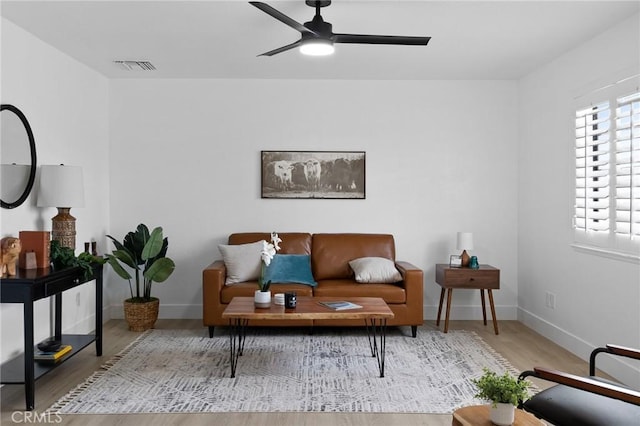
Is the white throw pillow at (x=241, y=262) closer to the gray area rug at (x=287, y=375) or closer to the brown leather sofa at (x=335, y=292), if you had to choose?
the brown leather sofa at (x=335, y=292)

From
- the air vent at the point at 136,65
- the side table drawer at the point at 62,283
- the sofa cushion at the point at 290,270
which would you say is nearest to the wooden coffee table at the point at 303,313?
the sofa cushion at the point at 290,270

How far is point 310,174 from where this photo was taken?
559 cm

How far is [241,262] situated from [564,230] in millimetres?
3111

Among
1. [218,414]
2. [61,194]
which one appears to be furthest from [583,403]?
[61,194]

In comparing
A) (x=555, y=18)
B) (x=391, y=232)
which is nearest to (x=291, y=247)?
(x=391, y=232)

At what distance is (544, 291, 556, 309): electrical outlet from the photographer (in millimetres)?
4766

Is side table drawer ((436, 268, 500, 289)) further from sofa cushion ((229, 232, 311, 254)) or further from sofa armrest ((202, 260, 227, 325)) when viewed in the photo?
sofa armrest ((202, 260, 227, 325))

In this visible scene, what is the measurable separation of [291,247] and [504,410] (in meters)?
3.55

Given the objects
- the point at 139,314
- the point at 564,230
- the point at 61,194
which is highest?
the point at 61,194

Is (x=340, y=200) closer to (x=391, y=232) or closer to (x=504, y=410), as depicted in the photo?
(x=391, y=232)

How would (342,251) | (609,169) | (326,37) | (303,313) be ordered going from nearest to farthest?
1. (326,37)
2. (303,313)
3. (609,169)
4. (342,251)

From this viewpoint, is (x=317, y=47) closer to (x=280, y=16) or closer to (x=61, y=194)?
(x=280, y=16)

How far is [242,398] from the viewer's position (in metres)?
3.29

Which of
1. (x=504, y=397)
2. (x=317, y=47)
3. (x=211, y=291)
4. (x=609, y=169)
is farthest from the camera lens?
(x=211, y=291)
